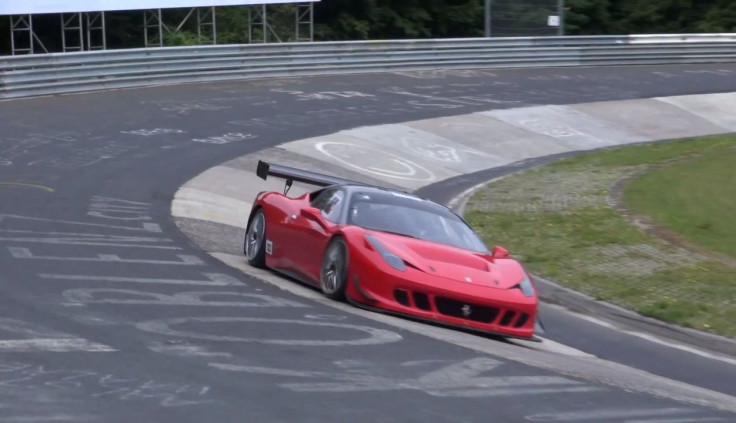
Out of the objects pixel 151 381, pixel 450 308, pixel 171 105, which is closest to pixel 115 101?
pixel 171 105

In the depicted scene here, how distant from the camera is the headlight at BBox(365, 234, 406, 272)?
9953 millimetres

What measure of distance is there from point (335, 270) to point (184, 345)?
2.62 meters

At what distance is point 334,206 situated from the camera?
11.4m

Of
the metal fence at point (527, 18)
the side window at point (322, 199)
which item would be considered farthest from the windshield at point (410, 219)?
the metal fence at point (527, 18)

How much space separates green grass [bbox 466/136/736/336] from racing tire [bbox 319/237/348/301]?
129 inches

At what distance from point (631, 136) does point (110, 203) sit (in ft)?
50.1

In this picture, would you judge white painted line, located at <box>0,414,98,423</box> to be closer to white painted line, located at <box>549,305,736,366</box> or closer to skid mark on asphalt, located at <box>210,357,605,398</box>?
skid mark on asphalt, located at <box>210,357,605,398</box>

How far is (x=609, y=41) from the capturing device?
36312 millimetres

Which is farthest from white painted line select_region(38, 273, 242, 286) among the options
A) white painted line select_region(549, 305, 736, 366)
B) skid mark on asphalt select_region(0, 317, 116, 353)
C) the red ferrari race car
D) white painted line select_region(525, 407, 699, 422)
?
white painted line select_region(525, 407, 699, 422)

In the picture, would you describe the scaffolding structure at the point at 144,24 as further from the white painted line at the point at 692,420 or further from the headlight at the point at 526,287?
the white painted line at the point at 692,420

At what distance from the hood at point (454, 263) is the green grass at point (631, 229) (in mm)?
2012

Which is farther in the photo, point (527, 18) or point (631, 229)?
point (527, 18)

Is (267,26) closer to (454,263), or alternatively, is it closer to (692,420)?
(454,263)

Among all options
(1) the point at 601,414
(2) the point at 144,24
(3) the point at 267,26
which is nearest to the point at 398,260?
(1) the point at 601,414
